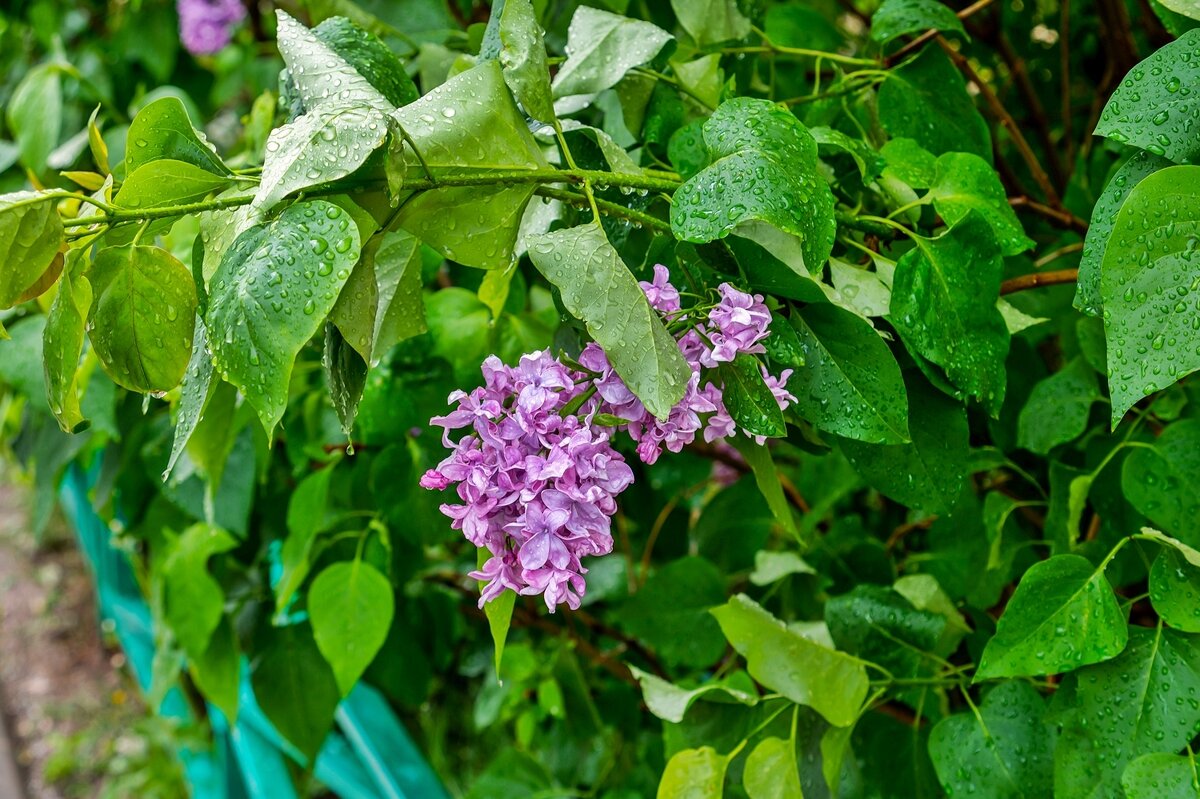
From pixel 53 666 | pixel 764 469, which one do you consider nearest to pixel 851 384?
pixel 764 469

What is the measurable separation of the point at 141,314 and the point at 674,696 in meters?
0.43

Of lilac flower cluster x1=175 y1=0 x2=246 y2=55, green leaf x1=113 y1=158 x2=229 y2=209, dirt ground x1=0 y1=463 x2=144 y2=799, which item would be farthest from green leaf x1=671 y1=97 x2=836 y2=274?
dirt ground x1=0 y1=463 x2=144 y2=799

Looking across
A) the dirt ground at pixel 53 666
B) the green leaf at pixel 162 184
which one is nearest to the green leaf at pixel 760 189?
the green leaf at pixel 162 184

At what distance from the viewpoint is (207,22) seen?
5.17 ft

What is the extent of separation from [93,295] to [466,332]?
344 mm

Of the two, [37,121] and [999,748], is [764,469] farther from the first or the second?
[37,121]

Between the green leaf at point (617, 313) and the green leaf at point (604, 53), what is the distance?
0.58 ft

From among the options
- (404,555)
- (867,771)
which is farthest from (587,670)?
(867,771)

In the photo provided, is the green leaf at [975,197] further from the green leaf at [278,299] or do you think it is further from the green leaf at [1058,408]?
the green leaf at [278,299]

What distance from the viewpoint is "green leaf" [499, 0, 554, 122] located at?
1.62 feet

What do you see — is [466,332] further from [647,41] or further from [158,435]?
[158,435]

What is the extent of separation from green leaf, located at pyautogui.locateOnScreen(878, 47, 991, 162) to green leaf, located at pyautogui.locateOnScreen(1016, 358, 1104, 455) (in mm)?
164

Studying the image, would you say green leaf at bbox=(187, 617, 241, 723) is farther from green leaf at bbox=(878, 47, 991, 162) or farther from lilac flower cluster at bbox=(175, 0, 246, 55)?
lilac flower cluster at bbox=(175, 0, 246, 55)

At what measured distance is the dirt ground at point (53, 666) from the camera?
299 cm
